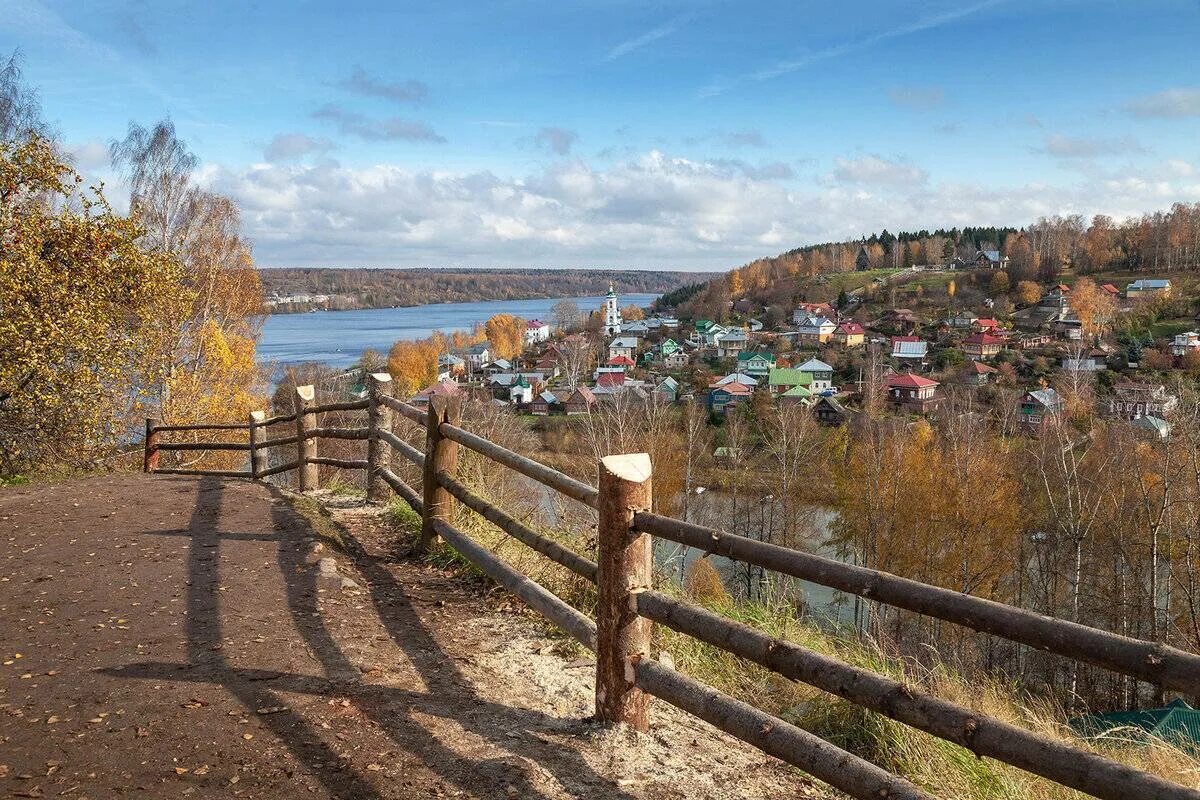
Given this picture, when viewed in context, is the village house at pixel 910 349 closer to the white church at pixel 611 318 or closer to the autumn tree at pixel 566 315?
the white church at pixel 611 318

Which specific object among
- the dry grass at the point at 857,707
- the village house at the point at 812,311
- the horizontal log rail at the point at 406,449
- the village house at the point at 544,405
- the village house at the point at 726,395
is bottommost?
the village house at the point at 544,405

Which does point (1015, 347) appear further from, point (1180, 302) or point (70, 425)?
point (70, 425)

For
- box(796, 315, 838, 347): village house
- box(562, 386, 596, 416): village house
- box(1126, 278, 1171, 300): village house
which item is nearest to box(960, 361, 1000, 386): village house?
box(796, 315, 838, 347): village house

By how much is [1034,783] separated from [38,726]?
14.2 feet

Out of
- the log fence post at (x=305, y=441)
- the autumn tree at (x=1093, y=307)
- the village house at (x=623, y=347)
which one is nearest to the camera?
the log fence post at (x=305, y=441)

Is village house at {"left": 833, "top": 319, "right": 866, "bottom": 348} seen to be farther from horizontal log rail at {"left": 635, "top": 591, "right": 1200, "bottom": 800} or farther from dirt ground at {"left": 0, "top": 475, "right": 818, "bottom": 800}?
horizontal log rail at {"left": 635, "top": 591, "right": 1200, "bottom": 800}

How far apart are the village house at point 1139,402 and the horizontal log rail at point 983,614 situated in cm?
4499

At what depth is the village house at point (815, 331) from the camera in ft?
316

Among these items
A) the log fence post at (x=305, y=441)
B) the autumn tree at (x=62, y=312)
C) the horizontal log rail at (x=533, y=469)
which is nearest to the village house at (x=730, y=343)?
the autumn tree at (x=62, y=312)

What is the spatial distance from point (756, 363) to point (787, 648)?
82.0m

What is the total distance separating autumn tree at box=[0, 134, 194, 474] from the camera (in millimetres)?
11227

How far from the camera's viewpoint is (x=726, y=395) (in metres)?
65.5

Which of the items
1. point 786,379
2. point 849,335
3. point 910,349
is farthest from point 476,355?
point 910,349

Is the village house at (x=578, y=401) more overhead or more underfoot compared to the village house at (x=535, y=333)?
more underfoot
